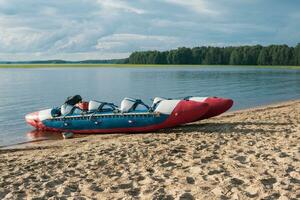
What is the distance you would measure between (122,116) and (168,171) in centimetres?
790

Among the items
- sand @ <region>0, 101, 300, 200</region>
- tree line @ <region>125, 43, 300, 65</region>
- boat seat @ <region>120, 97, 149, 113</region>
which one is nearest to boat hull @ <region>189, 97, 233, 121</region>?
boat seat @ <region>120, 97, 149, 113</region>

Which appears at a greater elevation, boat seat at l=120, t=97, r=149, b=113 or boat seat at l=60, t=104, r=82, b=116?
boat seat at l=120, t=97, r=149, b=113

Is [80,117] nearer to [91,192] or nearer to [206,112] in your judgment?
[206,112]

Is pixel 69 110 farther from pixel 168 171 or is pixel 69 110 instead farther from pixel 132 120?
pixel 168 171

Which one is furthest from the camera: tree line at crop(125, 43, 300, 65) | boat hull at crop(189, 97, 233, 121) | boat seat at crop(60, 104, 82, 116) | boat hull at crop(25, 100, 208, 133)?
tree line at crop(125, 43, 300, 65)

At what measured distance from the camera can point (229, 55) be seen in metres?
150

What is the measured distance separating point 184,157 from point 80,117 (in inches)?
319

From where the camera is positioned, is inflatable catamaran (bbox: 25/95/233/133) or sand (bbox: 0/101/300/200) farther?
inflatable catamaran (bbox: 25/95/233/133)

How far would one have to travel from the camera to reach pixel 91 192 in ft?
23.2

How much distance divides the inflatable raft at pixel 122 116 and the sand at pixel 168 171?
2.93 meters

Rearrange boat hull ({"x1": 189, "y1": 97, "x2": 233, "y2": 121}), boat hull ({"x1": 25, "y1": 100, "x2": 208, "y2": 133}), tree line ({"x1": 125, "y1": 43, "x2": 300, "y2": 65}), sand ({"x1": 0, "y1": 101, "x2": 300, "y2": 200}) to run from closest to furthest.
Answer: sand ({"x1": 0, "y1": 101, "x2": 300, "y2": 200}) → boat hull ({"x1": 25, "y1": 100, "x2": 208, "y2": 133}) → boat hull ({"x1": 189, "y1": 97, "x2": 233, "y2": 121}) → tree line ({"x1": 125, "y1": 43, "x2": 300, "y2": 65})

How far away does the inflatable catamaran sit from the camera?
1539 cm

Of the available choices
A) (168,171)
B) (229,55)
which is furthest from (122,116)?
(229,55)

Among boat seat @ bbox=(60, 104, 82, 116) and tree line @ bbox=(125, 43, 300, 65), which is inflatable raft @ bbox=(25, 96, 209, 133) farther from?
tree line @ bbox=(125, 43, 300, 65)
